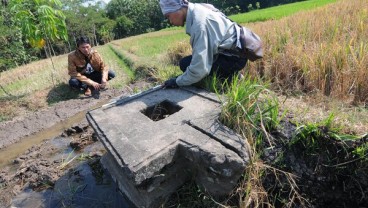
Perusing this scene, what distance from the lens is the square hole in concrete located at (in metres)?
3.17

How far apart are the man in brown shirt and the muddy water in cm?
92

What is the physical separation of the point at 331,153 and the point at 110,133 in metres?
2.05

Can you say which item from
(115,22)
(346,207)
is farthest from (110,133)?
(115,22)

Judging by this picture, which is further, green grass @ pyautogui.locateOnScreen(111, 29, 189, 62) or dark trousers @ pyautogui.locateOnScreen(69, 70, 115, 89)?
green grass @ pyautogui.locateOnScreen(111, 29, 189, 62)

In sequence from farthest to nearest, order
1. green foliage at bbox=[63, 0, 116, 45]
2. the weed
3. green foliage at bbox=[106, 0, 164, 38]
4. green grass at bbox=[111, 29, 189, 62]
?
green foliage at bbox=[106, 0, 164, 38] → green foliage at bbox=[63, 0, 116, 45] → green grass at bbox=[111, 29, 189, 62] → the weed

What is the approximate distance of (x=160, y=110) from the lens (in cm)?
329

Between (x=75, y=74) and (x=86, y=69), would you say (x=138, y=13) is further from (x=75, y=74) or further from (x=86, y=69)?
(x=75, y=74)

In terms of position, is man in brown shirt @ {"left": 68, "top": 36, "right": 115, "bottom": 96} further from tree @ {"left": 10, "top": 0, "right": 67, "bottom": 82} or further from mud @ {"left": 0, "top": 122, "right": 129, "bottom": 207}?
mud @ {"left": 0, "top": 122, "right": 129, "bottom": 207}

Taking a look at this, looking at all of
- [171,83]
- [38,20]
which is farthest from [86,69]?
[171,83]

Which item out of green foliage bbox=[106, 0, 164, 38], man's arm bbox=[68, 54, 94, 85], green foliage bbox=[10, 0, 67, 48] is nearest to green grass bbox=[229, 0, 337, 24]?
man's arm bbox=[68, 54, 94, 85]

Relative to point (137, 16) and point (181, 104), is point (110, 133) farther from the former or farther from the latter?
point (137, 16)

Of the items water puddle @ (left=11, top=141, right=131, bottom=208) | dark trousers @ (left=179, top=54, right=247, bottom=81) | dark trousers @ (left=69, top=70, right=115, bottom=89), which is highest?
dark trousers @ (left=179, top=54, right=247, bottom=81)

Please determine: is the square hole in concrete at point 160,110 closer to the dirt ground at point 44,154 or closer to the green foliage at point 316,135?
the dirt ground at point 44,154

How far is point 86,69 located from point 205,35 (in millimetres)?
3952
